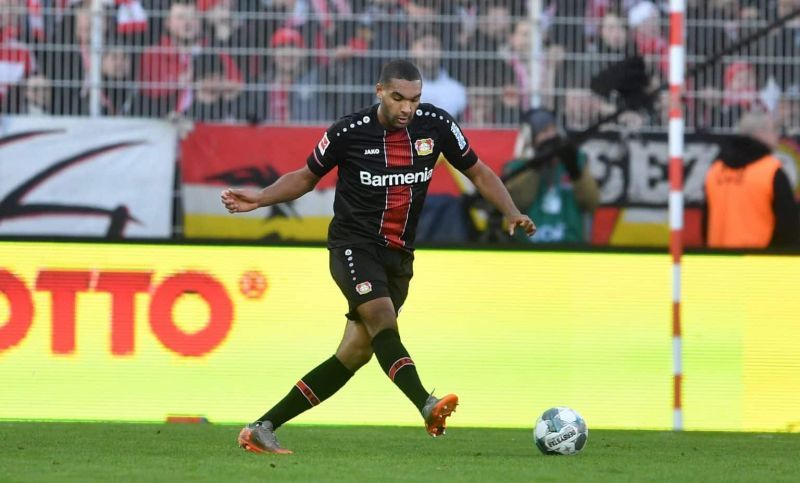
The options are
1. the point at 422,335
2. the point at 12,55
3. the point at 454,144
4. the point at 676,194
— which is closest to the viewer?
the point at 454,144

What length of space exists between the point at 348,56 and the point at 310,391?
6348 mm

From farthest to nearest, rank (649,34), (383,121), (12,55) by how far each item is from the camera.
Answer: (649,34)
(12,55)
(383,121)

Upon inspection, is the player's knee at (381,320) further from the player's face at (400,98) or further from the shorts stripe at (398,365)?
the player's face at (400,98)

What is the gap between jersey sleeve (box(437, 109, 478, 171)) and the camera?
8672 millimetres

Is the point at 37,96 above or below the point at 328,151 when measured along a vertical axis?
above

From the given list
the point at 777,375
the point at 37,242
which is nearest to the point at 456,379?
the point at 777,375

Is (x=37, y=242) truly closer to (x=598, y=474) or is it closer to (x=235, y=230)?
(x=235, y=230)

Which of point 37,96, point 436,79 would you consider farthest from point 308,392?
point 37,96

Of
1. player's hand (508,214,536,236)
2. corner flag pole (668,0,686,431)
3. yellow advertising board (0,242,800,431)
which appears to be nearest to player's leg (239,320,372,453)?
player's hand (508,214,536,236)

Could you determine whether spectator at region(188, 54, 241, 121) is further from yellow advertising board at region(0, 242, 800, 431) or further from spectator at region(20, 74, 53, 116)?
yellow advertising board at region(0, 242, 800, 431)

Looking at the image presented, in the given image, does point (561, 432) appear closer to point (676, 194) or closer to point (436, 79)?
point (676, 194)

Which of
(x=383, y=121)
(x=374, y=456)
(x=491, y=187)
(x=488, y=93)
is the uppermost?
(x=488, y=93)

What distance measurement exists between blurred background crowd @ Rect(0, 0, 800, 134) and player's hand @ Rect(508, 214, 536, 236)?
19.7 feet

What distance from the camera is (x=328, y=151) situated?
8.58 metres
